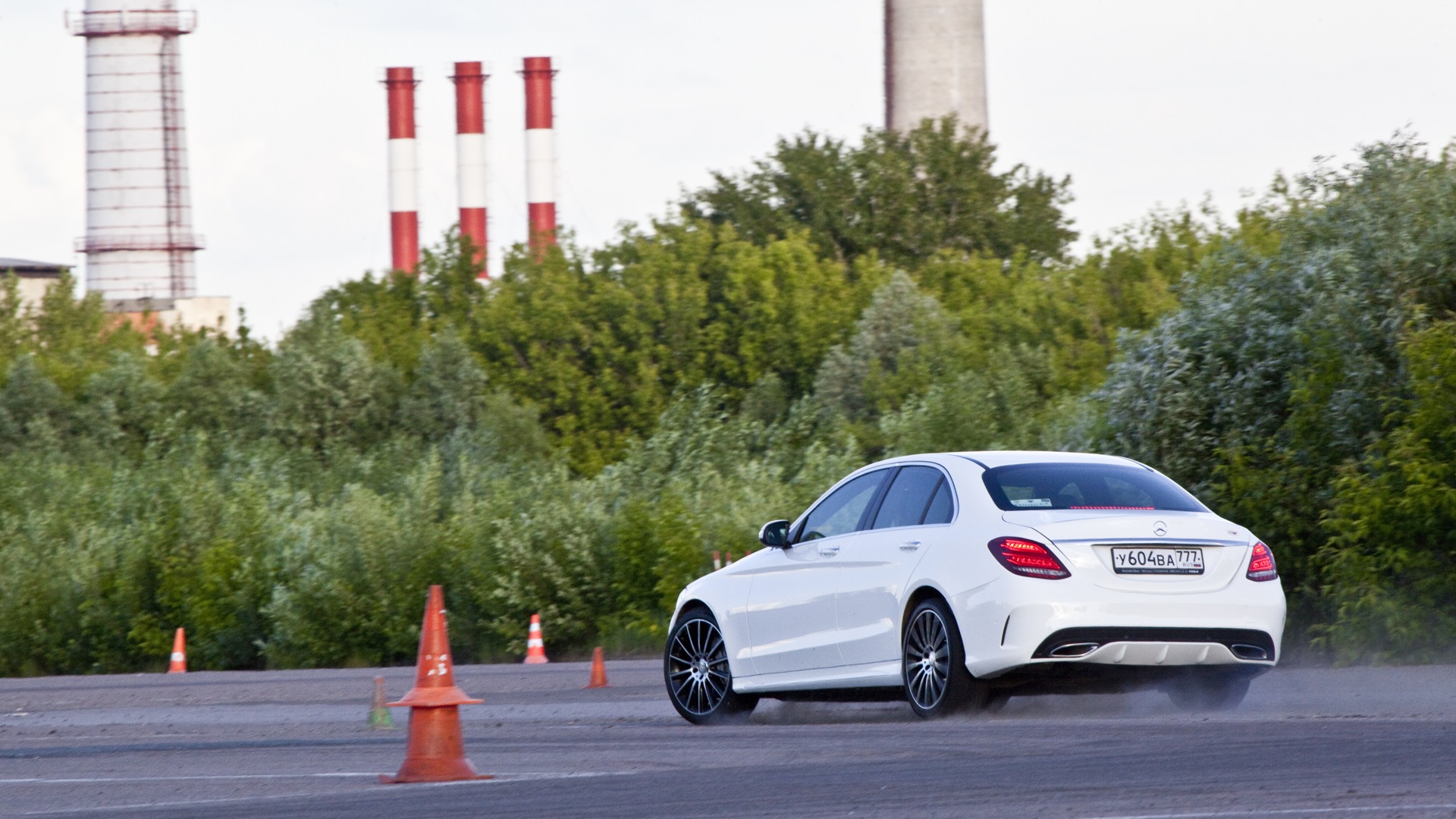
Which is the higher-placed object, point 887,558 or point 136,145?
point 136,145

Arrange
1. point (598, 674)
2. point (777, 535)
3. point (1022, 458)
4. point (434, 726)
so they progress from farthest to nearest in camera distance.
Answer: point (598, 674)
point (777, 535)
point (1022, 458)
point (434, 726)

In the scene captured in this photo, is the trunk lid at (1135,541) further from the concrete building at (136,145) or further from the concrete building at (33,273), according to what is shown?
the concrete building at (33,273)

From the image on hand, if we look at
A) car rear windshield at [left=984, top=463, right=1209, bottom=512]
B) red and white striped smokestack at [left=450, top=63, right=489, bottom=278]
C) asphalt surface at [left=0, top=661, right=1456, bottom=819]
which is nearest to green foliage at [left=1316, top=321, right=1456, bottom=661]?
asphalt surface at [left=0, top=661, right=1456, bottom=819]

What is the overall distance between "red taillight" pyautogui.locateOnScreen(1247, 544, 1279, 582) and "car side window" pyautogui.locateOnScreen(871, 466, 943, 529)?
168 centimetres

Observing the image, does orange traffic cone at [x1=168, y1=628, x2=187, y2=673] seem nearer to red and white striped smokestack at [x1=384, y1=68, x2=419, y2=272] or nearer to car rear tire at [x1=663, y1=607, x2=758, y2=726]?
car rear tire at [x1=663, y1=607, x2=758, y2=726]

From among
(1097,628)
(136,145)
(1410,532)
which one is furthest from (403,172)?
(1097,628)

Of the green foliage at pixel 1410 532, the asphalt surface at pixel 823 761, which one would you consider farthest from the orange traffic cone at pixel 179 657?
→ the green foliage at pixel 1410 532

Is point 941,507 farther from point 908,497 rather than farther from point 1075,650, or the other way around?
Result: point 1075,650

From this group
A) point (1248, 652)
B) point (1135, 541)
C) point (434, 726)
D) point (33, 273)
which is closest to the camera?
point (434, 726)

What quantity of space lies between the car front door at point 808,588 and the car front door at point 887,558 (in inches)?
4.2

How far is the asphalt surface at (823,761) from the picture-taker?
7832mm

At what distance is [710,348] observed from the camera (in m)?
64.1

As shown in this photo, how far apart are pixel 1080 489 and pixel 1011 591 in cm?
94

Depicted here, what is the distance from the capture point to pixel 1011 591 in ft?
34.3
